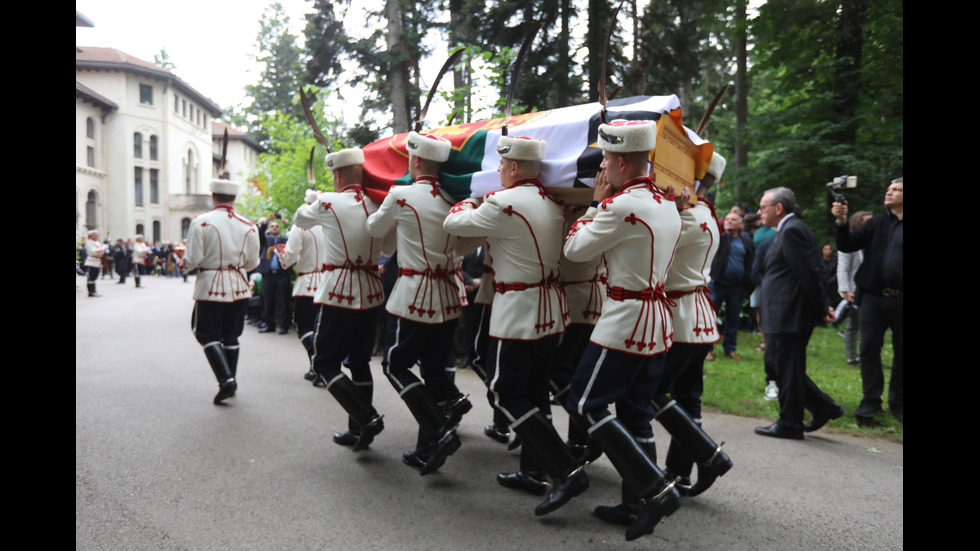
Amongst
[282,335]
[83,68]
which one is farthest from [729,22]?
[83,68]

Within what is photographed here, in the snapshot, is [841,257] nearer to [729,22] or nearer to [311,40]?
[729,22]

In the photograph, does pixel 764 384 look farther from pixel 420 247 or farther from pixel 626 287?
pixel 420 247

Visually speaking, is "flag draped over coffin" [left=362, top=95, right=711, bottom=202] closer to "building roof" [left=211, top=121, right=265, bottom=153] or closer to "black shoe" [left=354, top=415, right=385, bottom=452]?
"black shoe" [left=354, top=415, right=385, bottom=452]

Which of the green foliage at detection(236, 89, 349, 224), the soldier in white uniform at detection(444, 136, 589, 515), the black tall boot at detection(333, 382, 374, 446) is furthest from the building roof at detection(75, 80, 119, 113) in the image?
the soldier in white uniform at detection(444, 136, 589, 515)

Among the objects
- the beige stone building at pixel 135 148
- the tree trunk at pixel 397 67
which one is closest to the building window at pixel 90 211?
the beige stone building at pixel 135 148

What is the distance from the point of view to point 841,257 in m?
6.51

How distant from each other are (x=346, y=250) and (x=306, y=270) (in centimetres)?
280

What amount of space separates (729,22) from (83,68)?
36.8 metres

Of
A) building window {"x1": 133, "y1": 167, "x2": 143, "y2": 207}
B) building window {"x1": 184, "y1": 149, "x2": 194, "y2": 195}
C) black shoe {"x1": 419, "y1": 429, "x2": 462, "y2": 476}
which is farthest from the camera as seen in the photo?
building window {"x1": 184, "y1": 149, "x2": 194, "y2": 195}

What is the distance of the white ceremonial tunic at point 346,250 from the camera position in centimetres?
434

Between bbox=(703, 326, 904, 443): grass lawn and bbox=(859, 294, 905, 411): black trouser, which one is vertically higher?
bbox=(859, 294, 905, 411): black trouser

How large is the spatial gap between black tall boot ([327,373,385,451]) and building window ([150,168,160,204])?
4243 centimetres

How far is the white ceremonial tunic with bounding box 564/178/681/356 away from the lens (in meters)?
3.02

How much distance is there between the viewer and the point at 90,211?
118 ft
